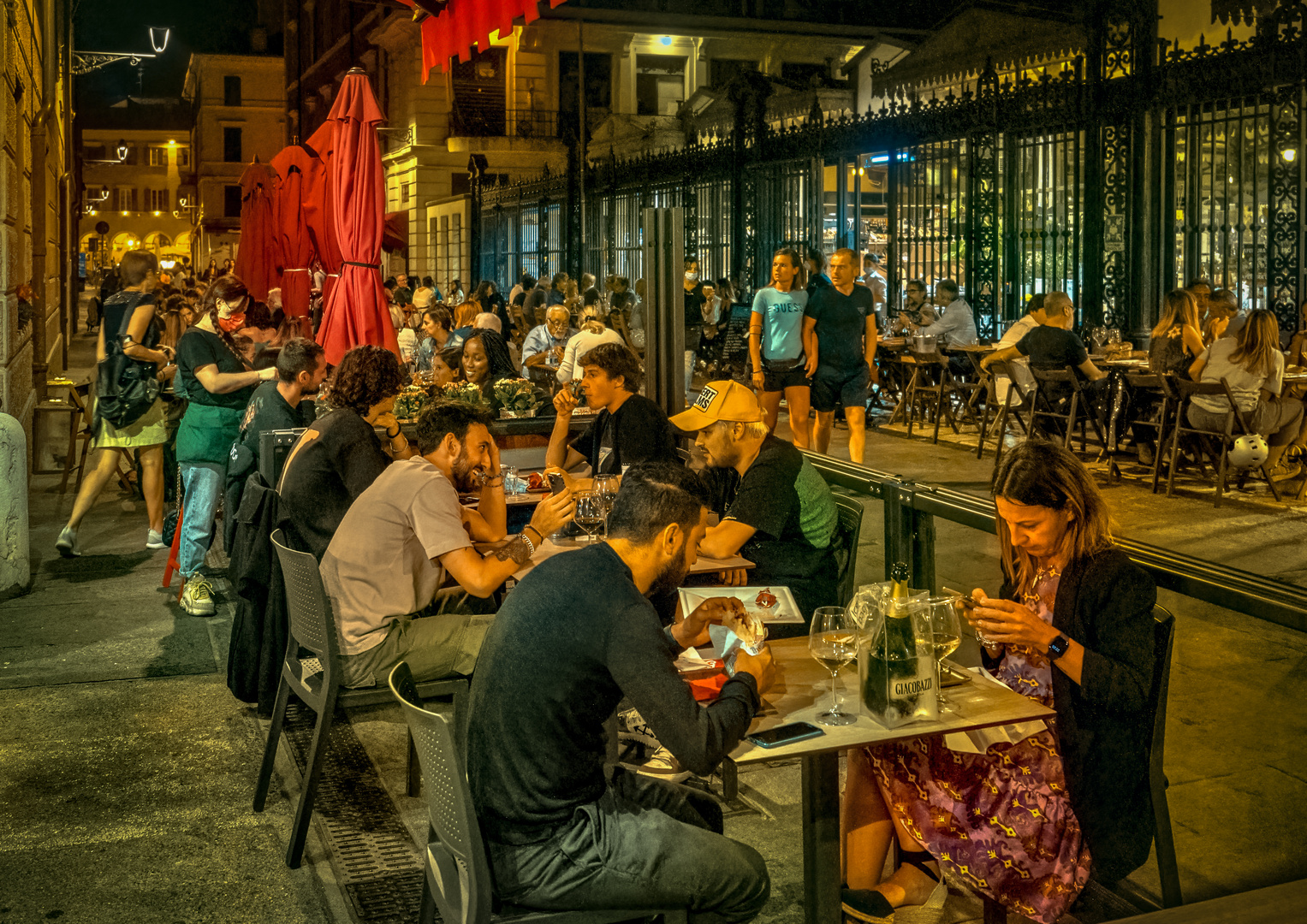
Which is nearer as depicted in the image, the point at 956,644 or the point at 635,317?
the point at 956,644

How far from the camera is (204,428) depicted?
7320 millimetres

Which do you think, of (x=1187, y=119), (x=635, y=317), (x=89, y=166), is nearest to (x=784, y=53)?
(x=635, y=317)

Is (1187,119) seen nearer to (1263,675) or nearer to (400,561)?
(1263,675)

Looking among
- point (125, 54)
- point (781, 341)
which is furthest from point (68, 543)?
point (125, 54)

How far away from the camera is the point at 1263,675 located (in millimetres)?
5594

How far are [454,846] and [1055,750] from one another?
152 centimetres

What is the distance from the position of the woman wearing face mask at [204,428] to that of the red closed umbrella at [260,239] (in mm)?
6684

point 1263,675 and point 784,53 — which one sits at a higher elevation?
point 784,53

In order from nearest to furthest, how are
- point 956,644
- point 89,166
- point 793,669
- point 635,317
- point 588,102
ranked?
point 956,644
point 793,669
point 635,317
point 588,102
point 89,166

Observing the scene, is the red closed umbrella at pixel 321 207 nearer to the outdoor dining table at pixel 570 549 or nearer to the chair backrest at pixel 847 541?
the outdoor dining table at pixel 570 549

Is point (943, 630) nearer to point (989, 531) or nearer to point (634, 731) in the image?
point (989, 531)

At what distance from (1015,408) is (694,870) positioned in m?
9.01

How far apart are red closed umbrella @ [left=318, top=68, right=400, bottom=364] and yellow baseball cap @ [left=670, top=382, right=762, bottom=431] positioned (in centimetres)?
437

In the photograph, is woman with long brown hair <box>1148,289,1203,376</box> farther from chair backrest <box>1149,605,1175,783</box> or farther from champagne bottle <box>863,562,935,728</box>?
champagne bottle <box>863,562,935,728</box>
